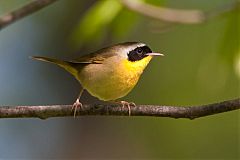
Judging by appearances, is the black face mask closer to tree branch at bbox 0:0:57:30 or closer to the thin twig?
the thin twig

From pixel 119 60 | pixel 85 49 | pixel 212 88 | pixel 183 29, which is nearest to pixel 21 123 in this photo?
pixel 85 49

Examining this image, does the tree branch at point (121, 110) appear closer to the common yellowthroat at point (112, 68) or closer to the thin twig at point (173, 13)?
the common yellowthroat at point (112, 68)

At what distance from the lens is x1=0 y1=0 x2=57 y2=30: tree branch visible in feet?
8.73

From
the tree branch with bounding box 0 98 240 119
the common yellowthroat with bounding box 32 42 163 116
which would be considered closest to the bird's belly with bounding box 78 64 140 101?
the common yellowthroat with bounding box 32 42 163 116

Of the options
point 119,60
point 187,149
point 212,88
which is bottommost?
point 187,149

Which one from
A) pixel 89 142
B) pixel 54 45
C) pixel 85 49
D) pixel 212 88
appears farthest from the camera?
pixel 54 45

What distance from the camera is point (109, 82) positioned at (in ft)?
10.8

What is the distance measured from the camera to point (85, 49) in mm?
5883

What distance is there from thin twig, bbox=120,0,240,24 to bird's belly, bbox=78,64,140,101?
47 cm

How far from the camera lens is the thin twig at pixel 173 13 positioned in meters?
2.91

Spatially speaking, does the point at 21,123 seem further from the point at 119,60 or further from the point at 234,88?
the point at 119,60

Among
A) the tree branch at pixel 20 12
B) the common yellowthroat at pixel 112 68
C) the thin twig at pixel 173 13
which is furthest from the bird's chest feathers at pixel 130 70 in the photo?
the tree branch at pixel 20 12

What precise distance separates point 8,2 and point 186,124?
2900mm

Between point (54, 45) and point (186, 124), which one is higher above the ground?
point (54, 45)
